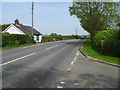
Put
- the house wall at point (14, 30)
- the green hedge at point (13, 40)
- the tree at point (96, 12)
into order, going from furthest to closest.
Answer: the house wall at point (14, 30), the tree at point (96, 12), the green hedge at point (13, 40)

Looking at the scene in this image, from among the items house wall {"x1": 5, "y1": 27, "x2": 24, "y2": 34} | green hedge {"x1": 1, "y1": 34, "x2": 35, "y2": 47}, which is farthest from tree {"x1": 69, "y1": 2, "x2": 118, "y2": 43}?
house wall {"x1": 5, "y1": 27, "x2": 24, "y2": 34}

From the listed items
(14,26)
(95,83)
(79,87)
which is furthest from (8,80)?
(14,26)

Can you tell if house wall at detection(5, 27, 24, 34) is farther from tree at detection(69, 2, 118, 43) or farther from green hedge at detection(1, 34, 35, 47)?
tree at detection(69, 2, 118, 43)

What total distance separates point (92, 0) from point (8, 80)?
1262 inches

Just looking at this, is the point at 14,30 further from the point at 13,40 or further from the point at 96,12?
the point at 96,12

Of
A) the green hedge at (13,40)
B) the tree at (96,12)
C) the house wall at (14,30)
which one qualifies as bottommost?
the green hedge at (13,40)

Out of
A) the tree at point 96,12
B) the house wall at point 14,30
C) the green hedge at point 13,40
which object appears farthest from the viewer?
the house wall at point 14,30

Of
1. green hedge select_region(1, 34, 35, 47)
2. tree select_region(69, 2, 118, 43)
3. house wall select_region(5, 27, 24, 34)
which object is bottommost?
green hedge select_region(1, 34, 35, 47)

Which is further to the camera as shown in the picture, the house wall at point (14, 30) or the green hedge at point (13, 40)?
the house wall at point (14, 30)

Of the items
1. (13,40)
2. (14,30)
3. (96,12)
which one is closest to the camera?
(13,40)

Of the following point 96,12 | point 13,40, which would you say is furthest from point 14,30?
point 96,12

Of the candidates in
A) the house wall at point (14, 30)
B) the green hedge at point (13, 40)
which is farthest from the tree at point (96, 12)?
the house wall at point (14, 30)

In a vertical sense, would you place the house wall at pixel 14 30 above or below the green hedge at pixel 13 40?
above

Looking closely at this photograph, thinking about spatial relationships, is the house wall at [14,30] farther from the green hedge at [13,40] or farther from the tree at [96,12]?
the tree at [96,12]
